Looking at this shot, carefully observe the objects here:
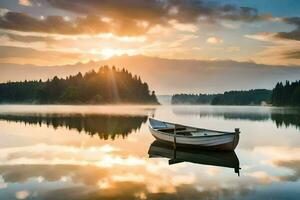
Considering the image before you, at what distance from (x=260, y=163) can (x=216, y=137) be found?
4.93 meters

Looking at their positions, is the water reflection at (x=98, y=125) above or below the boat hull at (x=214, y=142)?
below

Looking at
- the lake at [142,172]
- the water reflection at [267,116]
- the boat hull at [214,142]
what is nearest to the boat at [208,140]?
the boat hull at [214,142]

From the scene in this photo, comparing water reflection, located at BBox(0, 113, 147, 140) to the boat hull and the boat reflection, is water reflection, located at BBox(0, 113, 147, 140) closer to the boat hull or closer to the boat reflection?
the boat reflection

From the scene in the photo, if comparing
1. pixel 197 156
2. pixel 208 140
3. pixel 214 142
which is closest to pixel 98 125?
pixel 208 140

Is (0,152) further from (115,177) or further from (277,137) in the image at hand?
(277,137)

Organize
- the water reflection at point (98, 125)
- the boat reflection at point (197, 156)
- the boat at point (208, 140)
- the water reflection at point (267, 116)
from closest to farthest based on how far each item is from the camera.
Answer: the boat reflection at point (197, 156), the boat at point (208, 140), the water reflection at point (98, 125), the water reflection at point (267, 116)

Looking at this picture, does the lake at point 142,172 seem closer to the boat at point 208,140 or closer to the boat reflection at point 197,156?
the boat reflection at point 197,156

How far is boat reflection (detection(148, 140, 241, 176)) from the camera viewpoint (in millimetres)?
25766

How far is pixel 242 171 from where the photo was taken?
22.8 metres

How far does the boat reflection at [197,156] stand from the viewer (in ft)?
84.5

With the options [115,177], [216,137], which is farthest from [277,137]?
[115,177]

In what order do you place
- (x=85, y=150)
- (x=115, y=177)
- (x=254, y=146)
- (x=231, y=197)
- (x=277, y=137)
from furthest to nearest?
(x=277, y=137) < (x=254, y=146) < (x=85, y=150) < (x=115, y=177) < (x=231, y=197)

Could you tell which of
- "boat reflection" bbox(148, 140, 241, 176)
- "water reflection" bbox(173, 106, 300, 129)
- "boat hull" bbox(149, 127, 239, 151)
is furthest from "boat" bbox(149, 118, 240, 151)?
"water reflection" bbox(173, 106, 300, 129)

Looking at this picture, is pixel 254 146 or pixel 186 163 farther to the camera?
pixel 254 146
